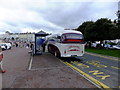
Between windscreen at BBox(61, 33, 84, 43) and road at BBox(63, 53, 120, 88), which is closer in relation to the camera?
road at BBox(63, 53, 120, 88)

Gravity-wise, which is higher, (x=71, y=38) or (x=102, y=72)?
(x=71, y=38)

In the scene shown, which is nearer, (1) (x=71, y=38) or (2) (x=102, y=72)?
(2) (x=102, y=72)

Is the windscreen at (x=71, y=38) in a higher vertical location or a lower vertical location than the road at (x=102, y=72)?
higher

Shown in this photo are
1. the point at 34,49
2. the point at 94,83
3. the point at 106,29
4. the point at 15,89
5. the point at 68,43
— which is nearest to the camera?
the point at 15,89

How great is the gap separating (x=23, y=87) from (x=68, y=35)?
23.1 ft

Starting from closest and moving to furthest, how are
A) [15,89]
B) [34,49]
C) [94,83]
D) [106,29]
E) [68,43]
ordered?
[15,89] < [94,83] < [68,43] < [34,49] < [106,29]

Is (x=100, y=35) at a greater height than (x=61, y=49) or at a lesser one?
greater

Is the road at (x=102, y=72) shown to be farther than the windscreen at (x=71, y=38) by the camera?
No

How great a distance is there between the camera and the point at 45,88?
12.4 feet

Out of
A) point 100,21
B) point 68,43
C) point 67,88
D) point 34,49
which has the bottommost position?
point 67,88

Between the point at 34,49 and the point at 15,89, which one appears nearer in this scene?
the point at 15,89

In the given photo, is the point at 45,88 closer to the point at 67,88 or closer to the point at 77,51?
the point at 67,88

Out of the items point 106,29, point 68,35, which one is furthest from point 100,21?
point 68,35

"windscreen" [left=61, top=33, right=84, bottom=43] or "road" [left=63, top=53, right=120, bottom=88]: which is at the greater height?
"windscreen" [left=61, top=33, right=84, bottom=43]
